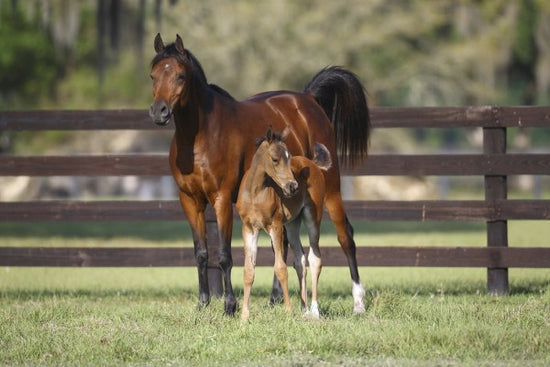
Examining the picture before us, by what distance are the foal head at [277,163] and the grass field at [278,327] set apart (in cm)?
101

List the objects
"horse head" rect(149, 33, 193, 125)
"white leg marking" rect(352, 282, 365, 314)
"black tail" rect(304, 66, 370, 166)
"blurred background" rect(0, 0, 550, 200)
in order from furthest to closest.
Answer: "blurred background" rect(0, 0, 550, 200)
"black tail" rect(304, 66, 370, 166)
"white leg marking" rect(352, 282, 365, 314)
"horse head" rect(149, 33, 193, 125)

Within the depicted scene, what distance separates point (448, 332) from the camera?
6.84 meters

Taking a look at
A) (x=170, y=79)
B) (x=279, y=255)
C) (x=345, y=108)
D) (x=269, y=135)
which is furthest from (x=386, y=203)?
(x=170, y=79)

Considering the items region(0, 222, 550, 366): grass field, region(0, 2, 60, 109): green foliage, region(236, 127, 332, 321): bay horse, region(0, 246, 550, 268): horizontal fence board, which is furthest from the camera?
region(0, 2, 60, 109): green foliage

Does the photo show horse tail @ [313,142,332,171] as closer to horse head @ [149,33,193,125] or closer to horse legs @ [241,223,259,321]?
horse legs @ [241,223,259,321]

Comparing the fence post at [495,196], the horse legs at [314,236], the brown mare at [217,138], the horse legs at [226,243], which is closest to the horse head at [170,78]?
the brown mare at [217,138]

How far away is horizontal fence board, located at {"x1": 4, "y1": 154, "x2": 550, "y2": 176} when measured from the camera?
9.92 m

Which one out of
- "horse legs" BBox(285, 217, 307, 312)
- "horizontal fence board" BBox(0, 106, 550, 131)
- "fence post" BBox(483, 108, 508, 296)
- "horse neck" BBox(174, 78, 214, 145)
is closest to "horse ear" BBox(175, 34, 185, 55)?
"horse neck" BBox(174, 78, 214, 145)

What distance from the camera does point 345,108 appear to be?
1006cm

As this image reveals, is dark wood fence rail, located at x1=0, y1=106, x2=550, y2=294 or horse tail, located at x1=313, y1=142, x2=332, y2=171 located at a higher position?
horse tail, located at x1=313, y1=142, x2=332, y2=171

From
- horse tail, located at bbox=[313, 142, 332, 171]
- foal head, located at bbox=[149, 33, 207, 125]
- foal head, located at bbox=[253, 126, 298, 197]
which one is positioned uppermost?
foal head, located at bbox=[149, 33, 207, 125]

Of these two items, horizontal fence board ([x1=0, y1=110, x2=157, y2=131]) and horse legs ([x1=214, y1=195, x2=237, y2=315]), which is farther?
horizontal fence board ([x1=0, y1=110, x2=157, y2=131])

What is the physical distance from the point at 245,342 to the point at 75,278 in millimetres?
6590

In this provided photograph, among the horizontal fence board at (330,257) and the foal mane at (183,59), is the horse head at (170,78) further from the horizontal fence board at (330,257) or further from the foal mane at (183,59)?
the horizontal fence board at (330,257)
